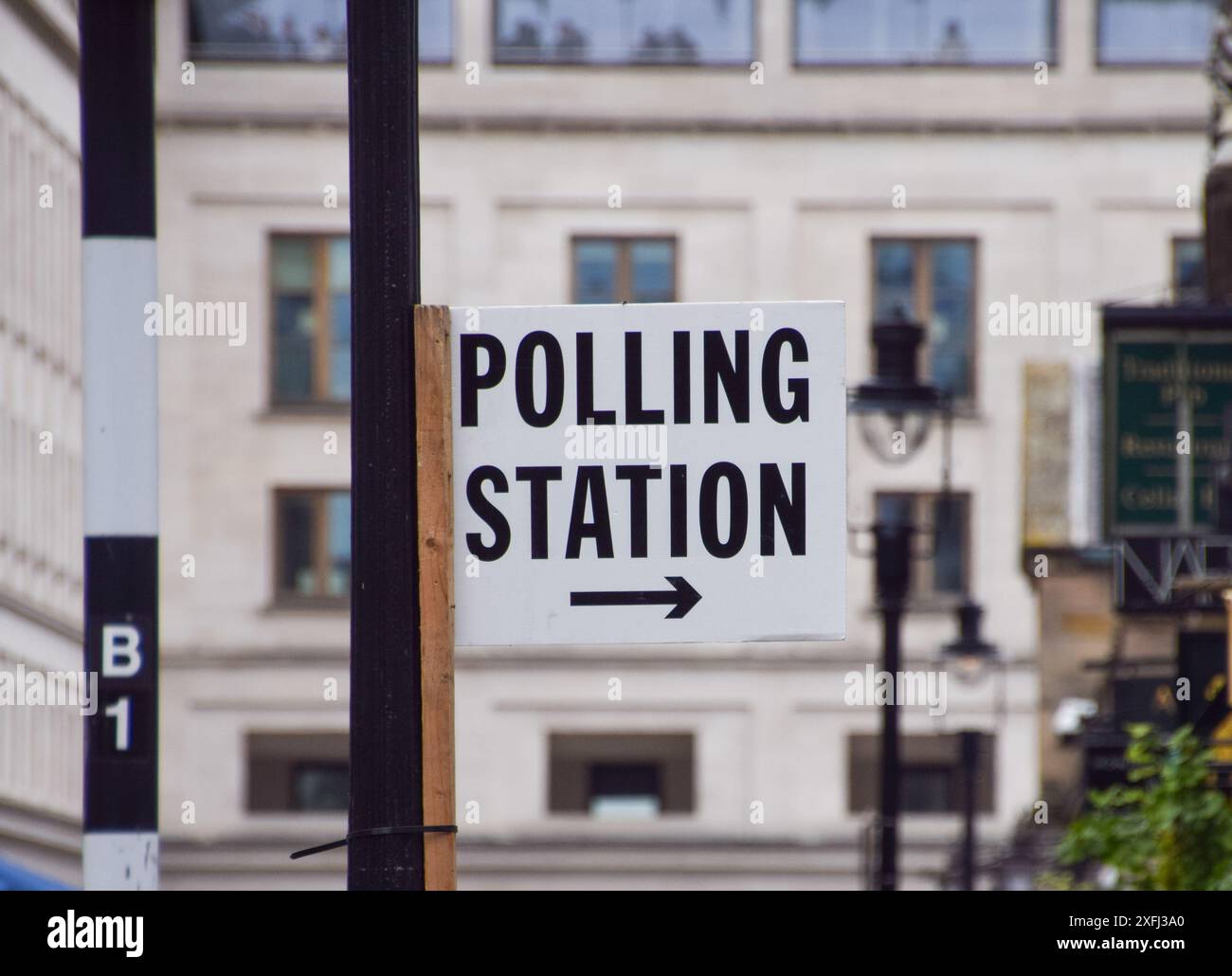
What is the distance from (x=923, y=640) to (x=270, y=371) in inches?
478

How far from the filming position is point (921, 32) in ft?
135

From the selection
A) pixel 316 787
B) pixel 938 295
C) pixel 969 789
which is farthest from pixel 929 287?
pixel 969 789

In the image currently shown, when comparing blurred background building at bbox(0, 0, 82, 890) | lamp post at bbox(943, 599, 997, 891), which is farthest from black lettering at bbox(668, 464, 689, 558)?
blurred background building at bbox(0, 0, 82, 890)

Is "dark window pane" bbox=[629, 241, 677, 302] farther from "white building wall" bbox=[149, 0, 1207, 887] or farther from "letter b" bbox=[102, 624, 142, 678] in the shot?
"letter b" bbox=[102, 624, 142, 678]

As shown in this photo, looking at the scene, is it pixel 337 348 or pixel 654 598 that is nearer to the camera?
pixel 654 598

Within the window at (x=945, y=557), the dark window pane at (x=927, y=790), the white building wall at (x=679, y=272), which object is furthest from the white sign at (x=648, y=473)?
the dark window pane at (x=927, y=790)

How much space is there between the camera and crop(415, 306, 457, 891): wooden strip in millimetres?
4641

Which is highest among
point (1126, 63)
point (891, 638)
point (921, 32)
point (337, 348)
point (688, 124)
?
point (921, 32)

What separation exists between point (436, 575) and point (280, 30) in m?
37.2

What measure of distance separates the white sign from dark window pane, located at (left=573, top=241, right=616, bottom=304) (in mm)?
36496

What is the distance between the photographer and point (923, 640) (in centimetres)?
4081

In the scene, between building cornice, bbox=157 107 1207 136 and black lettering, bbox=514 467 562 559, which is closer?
black lettering, bbox=514 467 562 559

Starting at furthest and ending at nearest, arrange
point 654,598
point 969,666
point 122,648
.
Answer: point 969,666
point 122,648
point 654,598

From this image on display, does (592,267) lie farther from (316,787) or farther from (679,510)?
(679,510)
